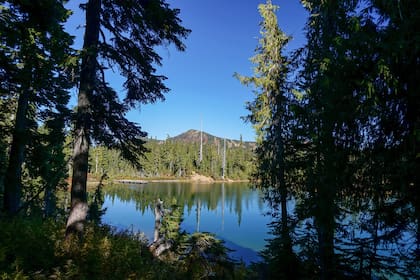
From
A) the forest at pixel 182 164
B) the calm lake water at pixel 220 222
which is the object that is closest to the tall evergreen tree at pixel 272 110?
the calm lake water at pixel 220 222

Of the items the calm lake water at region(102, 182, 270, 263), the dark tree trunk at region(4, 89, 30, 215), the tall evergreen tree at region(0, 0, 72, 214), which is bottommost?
the calm lake water at region(102, 182, 270, 263)

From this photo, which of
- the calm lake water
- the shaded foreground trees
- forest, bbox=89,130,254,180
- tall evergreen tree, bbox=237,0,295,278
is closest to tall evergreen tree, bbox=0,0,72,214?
the shaded foreground trees

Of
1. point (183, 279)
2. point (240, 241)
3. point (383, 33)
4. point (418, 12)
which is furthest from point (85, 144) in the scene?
point (240, 241)

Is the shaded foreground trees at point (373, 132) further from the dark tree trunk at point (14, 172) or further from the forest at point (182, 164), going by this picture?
the forest at point (182, 164)

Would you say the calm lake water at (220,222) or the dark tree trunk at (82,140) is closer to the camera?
the dark tree trunk at (82,140)

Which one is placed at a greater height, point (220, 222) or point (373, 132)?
point (373, 132)

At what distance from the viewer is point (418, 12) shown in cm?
383

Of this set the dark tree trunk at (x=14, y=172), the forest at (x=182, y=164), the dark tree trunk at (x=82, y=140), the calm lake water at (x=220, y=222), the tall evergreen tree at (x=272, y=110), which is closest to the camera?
the dark tree trunk at (x=82, y=140)

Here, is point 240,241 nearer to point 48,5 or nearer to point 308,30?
point 308,30

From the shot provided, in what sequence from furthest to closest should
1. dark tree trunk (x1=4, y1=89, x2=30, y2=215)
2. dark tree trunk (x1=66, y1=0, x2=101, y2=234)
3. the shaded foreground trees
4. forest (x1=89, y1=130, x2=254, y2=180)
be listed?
forest (x1=89, y1=130, x2=254, y2=180) → dark tree trunk (x1=4, y1=89, x2=30, y2=215) → dark tree trunk (x1=66, y1=0, x2=101, y2=234) → the shaded foreground trees

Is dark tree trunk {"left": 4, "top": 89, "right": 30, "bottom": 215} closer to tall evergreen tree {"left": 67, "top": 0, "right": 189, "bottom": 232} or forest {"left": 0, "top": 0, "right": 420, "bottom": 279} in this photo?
forest {"left": 0, "top": 0, "right": 420, "bottom": 279}

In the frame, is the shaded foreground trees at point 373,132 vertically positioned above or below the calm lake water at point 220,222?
above

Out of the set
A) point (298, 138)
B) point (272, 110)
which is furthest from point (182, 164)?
point (298, 138)

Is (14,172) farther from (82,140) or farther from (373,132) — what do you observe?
(373,132)
